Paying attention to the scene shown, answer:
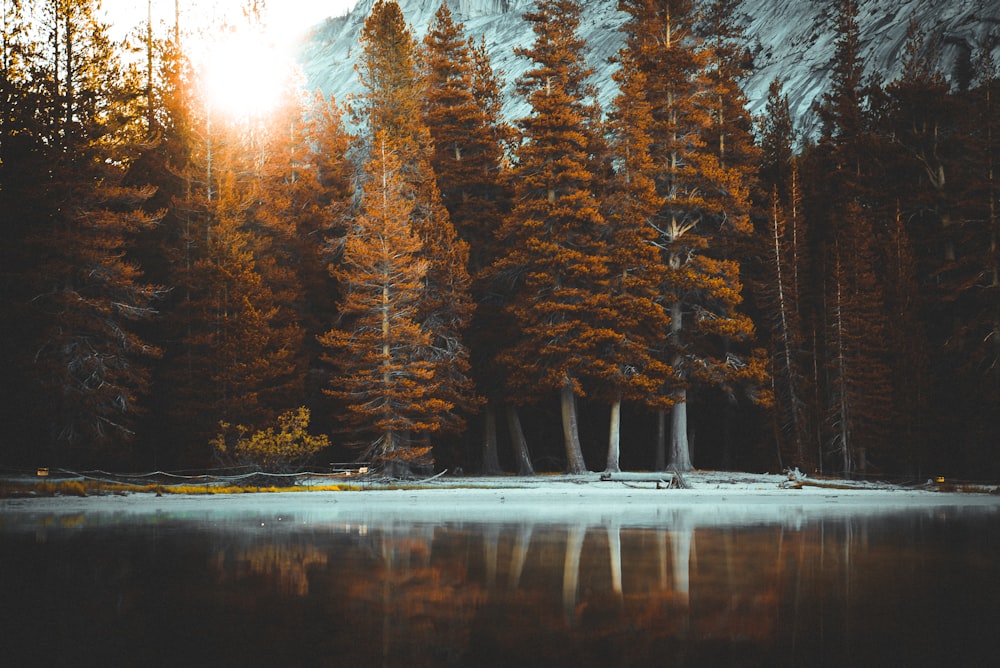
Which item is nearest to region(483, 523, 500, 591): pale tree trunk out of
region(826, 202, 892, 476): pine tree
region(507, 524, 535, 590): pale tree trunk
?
region(507, 524, 535, 590): pale tree trunk

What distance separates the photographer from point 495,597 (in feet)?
32.9

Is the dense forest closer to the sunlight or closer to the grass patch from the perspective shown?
the sunlight

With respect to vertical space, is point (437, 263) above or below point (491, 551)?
above

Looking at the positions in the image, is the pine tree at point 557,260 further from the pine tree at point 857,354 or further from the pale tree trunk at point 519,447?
the pine tree at point 857,354

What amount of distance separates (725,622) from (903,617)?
1.84 metres

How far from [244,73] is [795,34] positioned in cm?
9308

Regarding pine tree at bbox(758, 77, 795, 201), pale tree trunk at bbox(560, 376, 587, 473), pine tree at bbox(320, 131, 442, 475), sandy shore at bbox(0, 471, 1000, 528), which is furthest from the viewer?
pine tree at bbox(758, 77, 795, 201)

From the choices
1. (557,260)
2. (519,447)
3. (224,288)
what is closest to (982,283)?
(557,260)

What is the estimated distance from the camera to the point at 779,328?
4225 cm

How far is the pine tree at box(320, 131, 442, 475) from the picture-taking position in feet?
104

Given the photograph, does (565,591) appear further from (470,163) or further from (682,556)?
(470,163)

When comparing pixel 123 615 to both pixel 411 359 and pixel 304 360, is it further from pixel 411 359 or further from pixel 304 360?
pixel 304 360

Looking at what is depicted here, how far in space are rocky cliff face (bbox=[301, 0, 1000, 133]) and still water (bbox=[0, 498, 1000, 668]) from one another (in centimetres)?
4348

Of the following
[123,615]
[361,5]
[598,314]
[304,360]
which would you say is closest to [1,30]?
[304,360]
